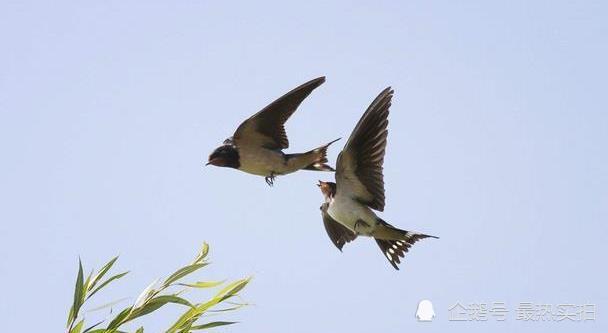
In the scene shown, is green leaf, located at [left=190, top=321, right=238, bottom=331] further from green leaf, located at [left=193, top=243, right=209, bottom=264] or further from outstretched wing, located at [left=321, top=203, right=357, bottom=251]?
outstretched wing, located at [left=321, top=203, right=357, bottom=251]

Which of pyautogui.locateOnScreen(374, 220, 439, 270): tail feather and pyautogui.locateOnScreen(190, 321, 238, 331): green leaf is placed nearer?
pyautogui.locateOnScreen(190, 321, 238, 331): green leaf

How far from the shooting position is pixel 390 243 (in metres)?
6.10

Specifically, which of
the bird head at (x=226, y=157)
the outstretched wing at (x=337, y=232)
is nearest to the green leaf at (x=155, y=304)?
the bird head at (x=226, y=157)

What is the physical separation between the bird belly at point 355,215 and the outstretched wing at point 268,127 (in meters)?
0.75

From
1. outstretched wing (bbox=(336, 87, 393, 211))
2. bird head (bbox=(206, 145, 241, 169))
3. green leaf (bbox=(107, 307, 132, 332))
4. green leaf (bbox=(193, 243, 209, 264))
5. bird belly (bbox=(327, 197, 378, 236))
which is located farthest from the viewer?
bird head (bbox=(206, 145, 241, 169))

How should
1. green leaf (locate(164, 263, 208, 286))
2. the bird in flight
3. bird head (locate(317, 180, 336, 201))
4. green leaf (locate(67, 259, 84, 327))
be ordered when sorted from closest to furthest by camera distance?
green leaf (locate(67, 259, 84, 327)) → green leaf (locate(164, 263, 208, 286)) → bird head (locate(317, 180, 336, 201)) → the bird in flight

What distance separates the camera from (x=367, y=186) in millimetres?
5699

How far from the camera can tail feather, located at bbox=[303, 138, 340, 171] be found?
20.1ft

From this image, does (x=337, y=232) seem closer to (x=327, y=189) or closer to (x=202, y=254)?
(x=327, y=189)

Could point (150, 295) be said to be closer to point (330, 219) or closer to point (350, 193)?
point (350, 193)

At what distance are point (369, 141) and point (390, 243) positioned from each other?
2.99 ft

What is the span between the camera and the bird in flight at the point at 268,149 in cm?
623

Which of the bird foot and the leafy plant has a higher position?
the bird foot

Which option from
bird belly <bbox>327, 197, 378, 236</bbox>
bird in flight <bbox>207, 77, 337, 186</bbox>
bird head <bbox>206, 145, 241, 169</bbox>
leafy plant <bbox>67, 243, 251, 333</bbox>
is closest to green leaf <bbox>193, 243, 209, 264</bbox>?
leafy plant <bbox>67, 243, 251, 333</bbox>
